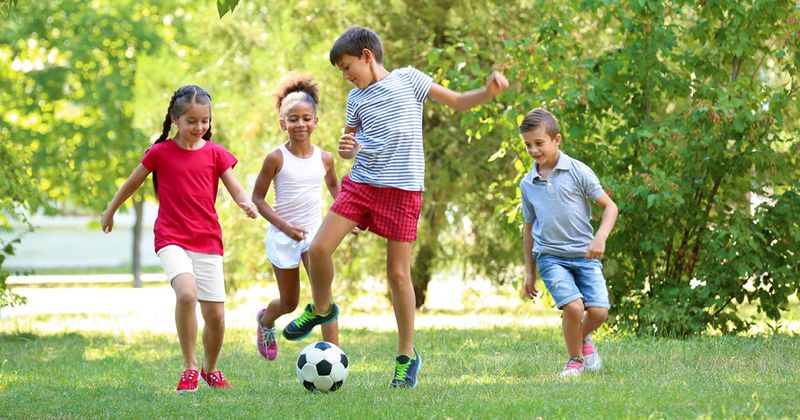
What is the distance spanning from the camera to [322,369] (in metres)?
5.98

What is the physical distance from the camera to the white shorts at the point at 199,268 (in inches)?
243

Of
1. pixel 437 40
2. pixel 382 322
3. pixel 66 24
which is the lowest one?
pixel 382 322

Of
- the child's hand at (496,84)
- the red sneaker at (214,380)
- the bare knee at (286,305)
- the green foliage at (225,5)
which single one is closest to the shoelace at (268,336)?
the bare knee at (286,305)

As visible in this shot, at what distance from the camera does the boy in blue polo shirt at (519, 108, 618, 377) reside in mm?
6578

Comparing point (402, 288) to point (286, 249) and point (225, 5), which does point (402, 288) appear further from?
point (225, 5)

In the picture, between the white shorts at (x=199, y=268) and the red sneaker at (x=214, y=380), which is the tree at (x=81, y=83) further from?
the white shorts at (x=199, y=268)

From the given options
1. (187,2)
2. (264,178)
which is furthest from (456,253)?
(187,2)

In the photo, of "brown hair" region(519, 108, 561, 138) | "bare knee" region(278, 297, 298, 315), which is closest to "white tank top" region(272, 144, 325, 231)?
"bare knee" region(278, 297, 298, 315)

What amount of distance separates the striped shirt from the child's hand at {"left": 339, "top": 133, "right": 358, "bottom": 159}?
0.05 m

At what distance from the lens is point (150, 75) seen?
21.9 metres

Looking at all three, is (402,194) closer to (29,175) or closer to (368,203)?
(368,203)

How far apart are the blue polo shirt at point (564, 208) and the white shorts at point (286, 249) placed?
1.49 metres

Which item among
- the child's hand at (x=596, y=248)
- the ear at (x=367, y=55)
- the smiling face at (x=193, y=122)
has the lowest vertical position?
the child's hand at (x=596, y=248)

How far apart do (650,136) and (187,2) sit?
22968mm
